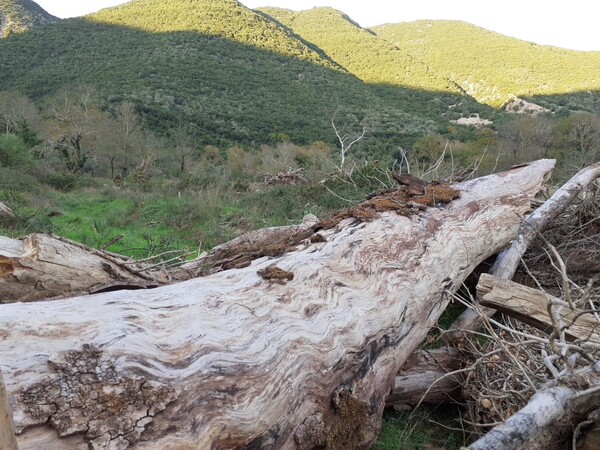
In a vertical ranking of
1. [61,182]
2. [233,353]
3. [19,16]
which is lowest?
[61,182]

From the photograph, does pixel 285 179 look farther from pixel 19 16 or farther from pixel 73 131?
pixel 19 16

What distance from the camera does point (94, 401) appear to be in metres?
1.54

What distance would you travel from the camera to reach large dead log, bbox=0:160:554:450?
5.06 feet

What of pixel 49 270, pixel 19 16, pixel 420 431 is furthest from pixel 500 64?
pixel 49 270

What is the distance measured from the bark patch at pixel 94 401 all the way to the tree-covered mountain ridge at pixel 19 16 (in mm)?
50261

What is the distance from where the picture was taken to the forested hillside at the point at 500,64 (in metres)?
48.0

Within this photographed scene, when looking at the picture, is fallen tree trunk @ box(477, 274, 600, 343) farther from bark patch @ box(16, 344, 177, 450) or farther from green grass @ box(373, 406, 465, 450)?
bark patch @ box(16, 344, 177, 450)

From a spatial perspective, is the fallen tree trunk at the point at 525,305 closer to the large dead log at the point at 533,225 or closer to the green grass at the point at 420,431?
the green grass at the point at 420,431

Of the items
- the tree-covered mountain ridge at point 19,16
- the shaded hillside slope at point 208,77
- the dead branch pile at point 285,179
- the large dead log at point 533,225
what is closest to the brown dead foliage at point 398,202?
the large dead log at point 533,225

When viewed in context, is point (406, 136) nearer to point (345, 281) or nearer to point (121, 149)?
point (121, 149)

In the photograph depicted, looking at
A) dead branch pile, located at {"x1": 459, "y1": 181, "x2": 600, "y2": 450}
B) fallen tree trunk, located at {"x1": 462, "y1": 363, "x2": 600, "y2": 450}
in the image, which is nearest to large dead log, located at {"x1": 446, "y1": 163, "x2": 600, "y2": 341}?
dead branch pile, located at {"x1": 459, "y1": 181, "x2": 600, "y2": 450}

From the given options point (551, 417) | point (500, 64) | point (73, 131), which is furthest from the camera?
point (500, 64)

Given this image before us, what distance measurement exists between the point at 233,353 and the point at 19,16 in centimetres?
5467

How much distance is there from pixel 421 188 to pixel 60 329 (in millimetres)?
3517
